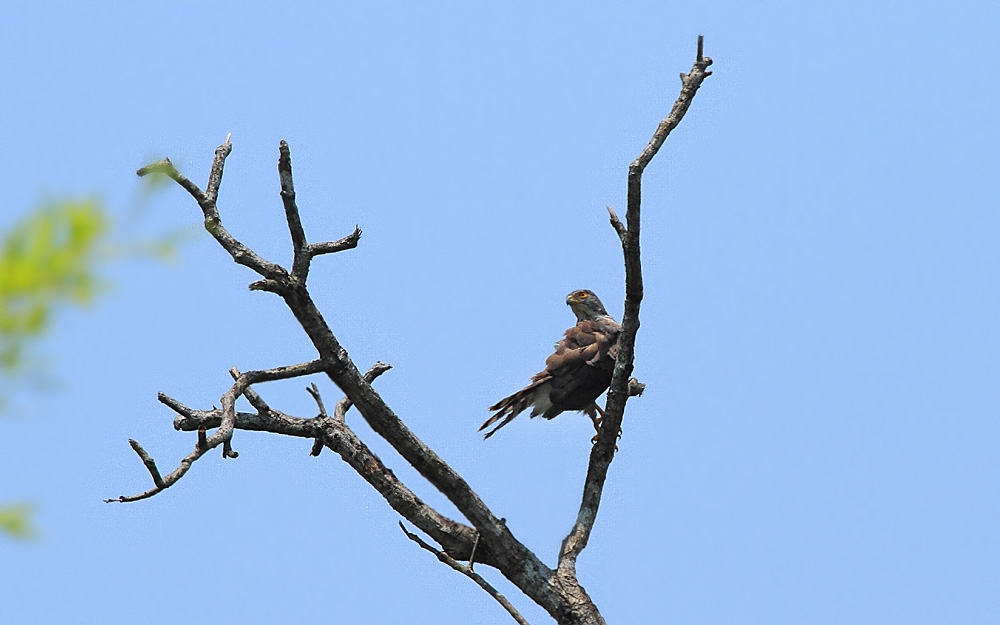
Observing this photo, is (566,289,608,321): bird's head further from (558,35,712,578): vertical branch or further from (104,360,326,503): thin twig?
(104,360,326,503): thin twig

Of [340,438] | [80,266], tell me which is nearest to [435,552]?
[340,438]

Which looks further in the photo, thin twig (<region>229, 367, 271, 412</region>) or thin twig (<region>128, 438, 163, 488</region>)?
thin twig (<region>229, 367, 271, 412</region>)

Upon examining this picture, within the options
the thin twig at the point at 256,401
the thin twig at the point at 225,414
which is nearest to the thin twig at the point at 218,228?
the thin twig at the point at 225,414

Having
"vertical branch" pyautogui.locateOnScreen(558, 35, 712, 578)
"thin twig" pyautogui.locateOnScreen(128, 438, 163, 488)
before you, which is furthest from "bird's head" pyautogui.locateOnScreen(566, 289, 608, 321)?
"thin twig" pyautogui.locateOnScreen(128, 438, 163, 488)

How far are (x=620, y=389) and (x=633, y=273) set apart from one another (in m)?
1.02

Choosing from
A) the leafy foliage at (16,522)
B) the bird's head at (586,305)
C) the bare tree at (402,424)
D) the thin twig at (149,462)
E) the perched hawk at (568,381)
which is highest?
the bird's head at (586,305)

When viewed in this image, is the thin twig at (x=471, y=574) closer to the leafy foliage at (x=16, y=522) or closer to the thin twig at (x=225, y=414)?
the thin twig at (x=225, y=414)

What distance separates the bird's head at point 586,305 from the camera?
9.02 meters

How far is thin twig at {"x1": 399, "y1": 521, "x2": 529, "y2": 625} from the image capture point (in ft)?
21.3

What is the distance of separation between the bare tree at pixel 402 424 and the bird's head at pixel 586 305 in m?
1.86

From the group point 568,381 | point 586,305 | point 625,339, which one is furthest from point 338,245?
point 586,305

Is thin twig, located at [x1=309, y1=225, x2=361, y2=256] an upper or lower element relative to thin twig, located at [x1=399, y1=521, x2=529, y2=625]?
upper

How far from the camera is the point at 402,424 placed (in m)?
6.22

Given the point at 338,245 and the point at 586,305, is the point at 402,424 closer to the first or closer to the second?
the point at 338,245
